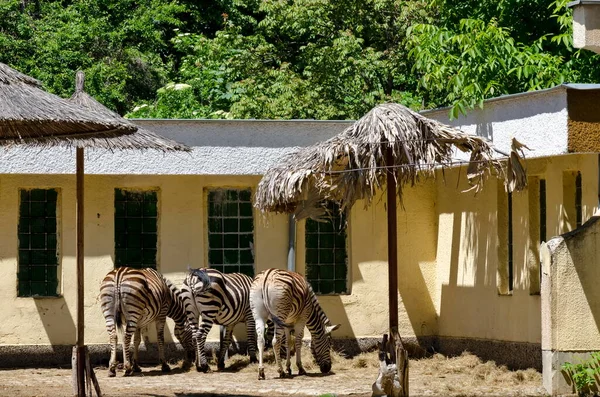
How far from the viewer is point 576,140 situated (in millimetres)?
14203

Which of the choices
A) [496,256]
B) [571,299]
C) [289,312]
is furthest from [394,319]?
[496,256]

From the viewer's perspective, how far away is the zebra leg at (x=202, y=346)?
17.8 m

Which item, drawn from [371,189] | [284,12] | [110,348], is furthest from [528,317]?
[284,12]

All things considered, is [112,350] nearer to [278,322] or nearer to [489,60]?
[278,322]

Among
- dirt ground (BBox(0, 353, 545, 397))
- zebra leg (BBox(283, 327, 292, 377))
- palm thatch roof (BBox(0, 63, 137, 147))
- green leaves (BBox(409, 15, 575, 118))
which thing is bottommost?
dirt ground (BBox(0, 353, 545, 397))

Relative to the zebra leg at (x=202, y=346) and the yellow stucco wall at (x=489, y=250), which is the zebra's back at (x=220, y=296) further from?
the yellow stucco wall at (x=489, y=250)

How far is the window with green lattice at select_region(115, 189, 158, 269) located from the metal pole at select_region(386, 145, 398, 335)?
6143mm

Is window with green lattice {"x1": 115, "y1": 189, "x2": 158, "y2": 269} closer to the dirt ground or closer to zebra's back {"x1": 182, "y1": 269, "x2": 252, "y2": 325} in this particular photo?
zebra's back {"x1": 182, "y1": 269, "x2": 252, "y2": 325}

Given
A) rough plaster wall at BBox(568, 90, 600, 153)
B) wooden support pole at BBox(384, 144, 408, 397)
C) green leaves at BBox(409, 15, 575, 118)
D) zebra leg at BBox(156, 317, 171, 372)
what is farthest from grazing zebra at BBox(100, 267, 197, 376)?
rough plaster wall at BBox(568, 90, 600, 153)

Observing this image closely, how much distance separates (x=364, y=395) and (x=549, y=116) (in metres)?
3.81

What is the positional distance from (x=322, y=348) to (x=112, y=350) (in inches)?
112

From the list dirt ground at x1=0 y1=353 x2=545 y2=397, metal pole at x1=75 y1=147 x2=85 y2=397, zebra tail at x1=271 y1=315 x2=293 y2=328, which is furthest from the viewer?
zebra tail at x1=271 y1=315 x2=293 y2=328

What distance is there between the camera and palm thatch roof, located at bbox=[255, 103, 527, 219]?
13609 mm

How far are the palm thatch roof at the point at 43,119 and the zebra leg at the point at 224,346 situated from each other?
497 cm
